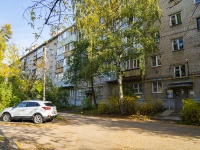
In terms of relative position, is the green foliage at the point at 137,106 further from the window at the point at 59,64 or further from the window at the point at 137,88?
the window at the point at 59,64

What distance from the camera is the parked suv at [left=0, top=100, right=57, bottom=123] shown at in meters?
15.4

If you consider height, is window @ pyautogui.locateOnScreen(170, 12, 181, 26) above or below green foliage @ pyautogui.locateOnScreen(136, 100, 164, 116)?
Answer: above

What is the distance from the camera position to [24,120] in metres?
16.3

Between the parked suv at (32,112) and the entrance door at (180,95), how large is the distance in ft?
43.1

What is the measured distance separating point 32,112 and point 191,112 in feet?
40.0

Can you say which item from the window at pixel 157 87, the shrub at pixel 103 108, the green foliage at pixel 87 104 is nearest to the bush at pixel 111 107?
the shrub at pixel 103 108

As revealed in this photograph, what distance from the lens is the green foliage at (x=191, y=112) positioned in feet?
47.8

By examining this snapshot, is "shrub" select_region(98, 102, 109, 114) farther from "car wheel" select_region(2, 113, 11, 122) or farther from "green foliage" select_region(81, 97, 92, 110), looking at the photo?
"car wheel" select_region(2, 113, 11, 122)

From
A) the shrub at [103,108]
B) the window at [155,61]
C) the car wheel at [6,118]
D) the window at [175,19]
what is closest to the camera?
the car wheel at [6,118]

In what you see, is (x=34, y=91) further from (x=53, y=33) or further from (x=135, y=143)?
(x=53, y=33)

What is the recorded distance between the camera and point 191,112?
1499cm

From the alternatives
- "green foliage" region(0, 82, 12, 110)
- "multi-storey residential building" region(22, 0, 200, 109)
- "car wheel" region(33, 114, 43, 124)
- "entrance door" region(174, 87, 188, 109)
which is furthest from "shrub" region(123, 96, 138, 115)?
"green foliage" region(0, 82, 12, 110)

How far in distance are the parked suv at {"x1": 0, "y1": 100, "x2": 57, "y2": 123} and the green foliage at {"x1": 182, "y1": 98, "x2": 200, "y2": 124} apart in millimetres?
10470

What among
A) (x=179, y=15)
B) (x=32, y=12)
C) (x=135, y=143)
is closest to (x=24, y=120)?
(x=135, y=143)
